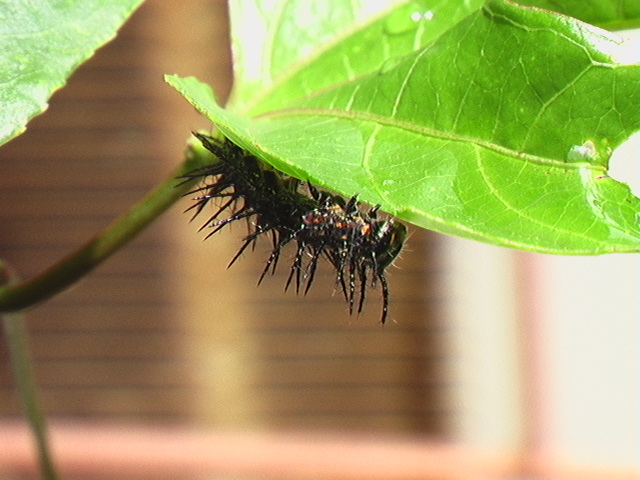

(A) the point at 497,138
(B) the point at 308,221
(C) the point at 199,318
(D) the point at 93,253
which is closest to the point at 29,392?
(D) the point at 93,253

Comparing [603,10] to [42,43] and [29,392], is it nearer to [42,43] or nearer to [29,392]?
[42,43]

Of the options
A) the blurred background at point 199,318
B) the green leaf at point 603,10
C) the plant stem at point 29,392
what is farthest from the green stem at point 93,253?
the blurred background at point 199,318

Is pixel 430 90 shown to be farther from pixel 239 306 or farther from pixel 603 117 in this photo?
pixel 239 306

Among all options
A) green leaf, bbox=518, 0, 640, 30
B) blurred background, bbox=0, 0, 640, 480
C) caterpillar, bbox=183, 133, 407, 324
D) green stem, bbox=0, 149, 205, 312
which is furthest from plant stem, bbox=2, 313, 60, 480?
blurred background, bbox=0, 0, 640, 480

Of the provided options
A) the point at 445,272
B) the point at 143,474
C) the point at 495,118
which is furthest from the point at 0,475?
the point at 495,118

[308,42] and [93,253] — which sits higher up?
[308,42]

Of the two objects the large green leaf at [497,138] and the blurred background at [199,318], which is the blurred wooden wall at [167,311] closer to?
the blurred background at [199,318]

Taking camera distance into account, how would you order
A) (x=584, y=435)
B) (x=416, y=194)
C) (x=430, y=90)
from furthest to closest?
(x=584, y=435) → (x=430, y=90) → (x=416, y=194)
